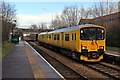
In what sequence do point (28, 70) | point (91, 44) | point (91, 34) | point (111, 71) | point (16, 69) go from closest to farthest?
point (28, 70) → point (16, 69) → point (111, 71) → point (91, 44) → point (91, 34)

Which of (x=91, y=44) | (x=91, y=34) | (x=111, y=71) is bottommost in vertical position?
(x=111, y=71)

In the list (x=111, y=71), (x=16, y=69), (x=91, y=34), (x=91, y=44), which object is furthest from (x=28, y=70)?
(x=91, y=34)

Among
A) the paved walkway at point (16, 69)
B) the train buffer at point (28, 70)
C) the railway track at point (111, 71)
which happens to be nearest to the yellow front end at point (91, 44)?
the railway track at point (111, 71)

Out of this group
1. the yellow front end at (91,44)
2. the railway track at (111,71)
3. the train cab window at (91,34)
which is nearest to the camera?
the railway track at (111,71)

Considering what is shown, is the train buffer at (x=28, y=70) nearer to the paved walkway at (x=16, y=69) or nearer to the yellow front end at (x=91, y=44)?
the paved walkway at (x=16, y=69)

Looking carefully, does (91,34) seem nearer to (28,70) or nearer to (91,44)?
(91,44)

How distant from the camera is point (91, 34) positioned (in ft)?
69.3

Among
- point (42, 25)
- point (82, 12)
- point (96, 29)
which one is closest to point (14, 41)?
point (82, 12)

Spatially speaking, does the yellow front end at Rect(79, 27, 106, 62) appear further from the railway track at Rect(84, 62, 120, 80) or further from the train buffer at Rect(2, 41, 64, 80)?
the train buffer at Rect(2, 41, 64, 80)

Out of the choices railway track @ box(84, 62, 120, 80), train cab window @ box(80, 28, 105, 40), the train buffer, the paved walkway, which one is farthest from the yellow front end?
the paved walkway

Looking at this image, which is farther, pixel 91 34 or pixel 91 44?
pixel 91 34

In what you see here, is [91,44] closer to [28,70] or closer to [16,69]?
[28,70]

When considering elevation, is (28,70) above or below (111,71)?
above

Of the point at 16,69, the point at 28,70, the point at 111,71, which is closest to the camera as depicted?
the point at 28,70
